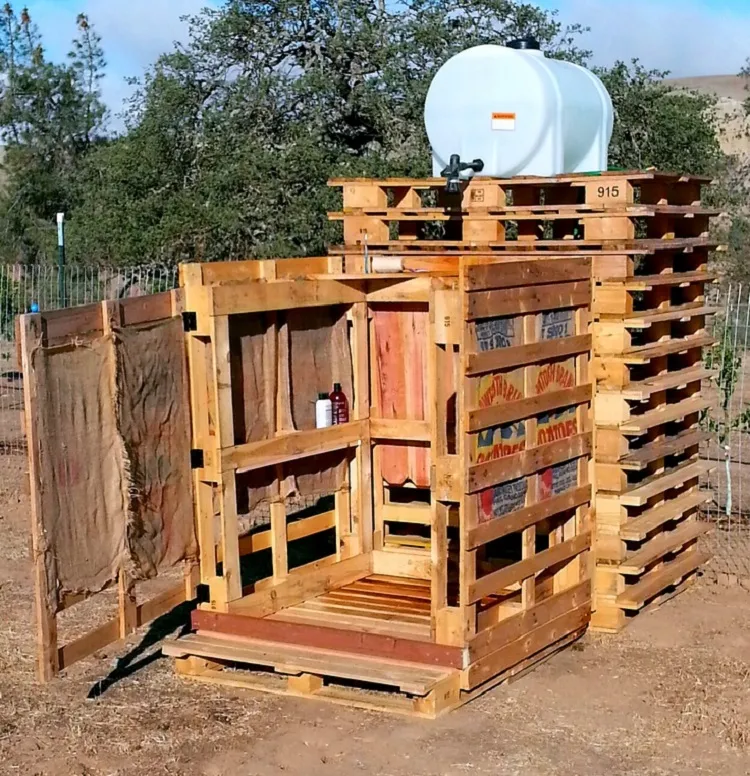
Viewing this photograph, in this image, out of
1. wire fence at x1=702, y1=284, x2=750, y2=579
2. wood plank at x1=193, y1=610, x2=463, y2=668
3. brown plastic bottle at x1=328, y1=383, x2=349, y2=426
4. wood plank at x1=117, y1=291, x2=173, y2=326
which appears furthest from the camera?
wire fence at x1=702, y1=284, x2=750, y2=579

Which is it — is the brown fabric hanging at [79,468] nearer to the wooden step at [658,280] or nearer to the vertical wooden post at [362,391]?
the vertical wooden post at [362,391]

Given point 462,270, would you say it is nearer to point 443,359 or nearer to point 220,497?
point 443,359

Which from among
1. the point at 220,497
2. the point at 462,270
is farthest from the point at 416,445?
the point at 462,270

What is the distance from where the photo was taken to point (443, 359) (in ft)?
20.4

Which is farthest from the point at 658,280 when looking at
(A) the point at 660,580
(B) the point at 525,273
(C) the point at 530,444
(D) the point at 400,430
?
(A) the point at 660,580

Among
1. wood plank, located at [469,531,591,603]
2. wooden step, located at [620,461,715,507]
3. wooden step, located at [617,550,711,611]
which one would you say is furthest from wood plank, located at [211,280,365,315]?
wooden step, located at [617,550,711,611]

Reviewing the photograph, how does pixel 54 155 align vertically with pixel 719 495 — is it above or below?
above

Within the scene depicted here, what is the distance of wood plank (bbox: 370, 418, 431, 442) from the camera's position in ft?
25.4

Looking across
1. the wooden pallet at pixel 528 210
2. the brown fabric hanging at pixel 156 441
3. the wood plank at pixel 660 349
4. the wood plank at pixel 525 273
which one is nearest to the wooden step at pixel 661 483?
the wood plank at pixel 660 349

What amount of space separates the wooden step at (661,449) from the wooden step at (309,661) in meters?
1.96

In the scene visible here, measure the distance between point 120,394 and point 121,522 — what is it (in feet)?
2.22

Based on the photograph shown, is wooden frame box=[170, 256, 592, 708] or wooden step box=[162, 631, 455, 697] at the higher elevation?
wooden frame box=[170, 256, 592, 708]

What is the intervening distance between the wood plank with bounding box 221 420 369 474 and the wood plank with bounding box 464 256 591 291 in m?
1.69

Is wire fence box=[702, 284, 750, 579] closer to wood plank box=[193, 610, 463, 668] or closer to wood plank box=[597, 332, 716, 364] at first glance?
wood plank box=[597, 332, 716, 364]
